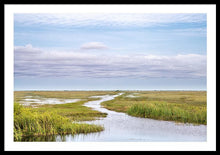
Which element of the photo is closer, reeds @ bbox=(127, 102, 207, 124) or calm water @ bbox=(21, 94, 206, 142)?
calm water @ bbox=(21, 94, 206, 142)

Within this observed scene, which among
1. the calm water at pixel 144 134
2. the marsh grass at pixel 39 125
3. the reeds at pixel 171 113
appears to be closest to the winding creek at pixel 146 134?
the calm water at pixel 144 134

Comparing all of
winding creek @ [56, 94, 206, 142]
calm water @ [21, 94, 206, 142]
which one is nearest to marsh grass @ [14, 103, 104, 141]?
calm water @ [21, 94, 206, 142]

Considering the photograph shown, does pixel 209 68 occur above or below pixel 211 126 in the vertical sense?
above

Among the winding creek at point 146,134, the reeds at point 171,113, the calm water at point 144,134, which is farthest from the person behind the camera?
the reeds at point 171,113

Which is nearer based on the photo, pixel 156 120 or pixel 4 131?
pixel 4 131

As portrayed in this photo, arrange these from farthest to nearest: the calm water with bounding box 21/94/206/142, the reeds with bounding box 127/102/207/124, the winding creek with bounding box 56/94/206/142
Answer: the reeds with bounding box 127/102/207/124 → the winding creek with bounding box 56/94/206/142 → the calm water with bounding box 21/94/206/142

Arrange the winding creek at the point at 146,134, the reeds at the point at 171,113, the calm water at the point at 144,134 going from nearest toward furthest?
the calm water at the point at 144,134 → the winding creek at the point at 146,134 → the reeds at the point at 171,113

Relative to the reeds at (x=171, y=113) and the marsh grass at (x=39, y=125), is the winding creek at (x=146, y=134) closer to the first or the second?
the marsh grass at (x=39, y=125)

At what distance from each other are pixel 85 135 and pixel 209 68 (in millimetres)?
7528

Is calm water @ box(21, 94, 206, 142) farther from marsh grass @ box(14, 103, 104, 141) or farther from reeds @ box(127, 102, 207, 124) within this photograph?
reeds @ box(127, 102, 207, 124)
